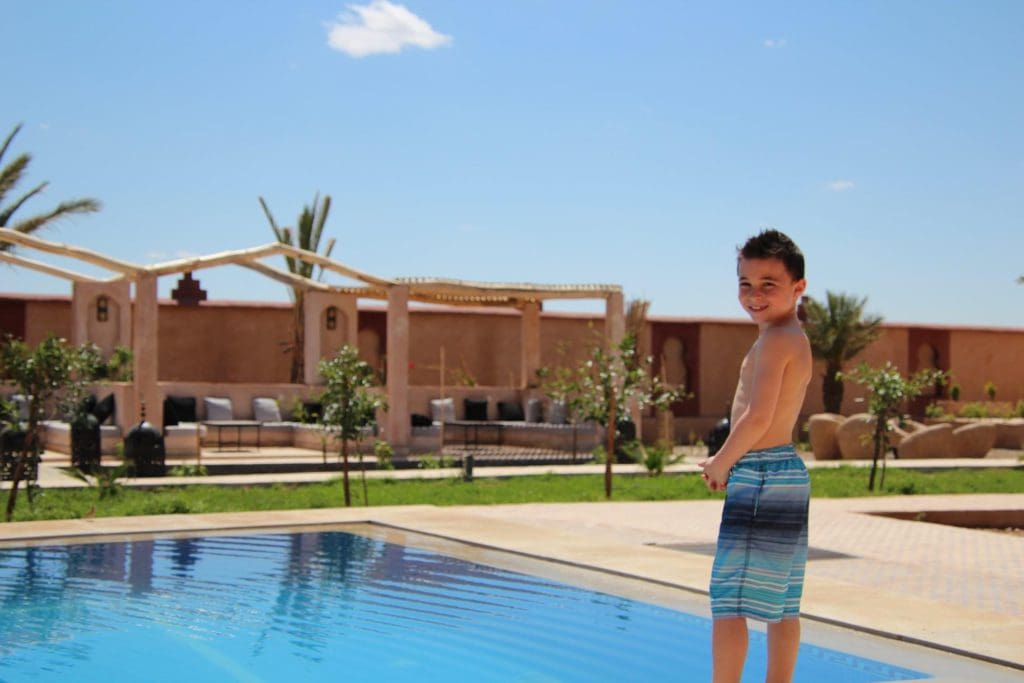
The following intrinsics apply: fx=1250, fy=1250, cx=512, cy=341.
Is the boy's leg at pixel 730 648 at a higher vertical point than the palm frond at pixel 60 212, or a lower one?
lower

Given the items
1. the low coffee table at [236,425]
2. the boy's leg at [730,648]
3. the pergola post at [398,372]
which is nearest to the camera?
the boy's leg at [730,648]

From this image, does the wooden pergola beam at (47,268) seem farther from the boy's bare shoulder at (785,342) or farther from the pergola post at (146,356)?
the boy's bare shoulder at (785,342)

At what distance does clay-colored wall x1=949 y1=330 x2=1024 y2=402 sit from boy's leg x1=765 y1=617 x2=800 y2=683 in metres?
28.6

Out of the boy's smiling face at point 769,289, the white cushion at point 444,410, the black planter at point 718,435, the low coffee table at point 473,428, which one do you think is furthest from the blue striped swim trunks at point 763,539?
the white cushion at point 444,410

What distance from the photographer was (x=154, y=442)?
16.8 meters

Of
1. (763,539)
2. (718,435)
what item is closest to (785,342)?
(763,539)

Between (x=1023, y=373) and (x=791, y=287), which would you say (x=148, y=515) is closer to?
(x=791, y=287)

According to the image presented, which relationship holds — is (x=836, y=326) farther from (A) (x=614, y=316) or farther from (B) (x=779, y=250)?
(B) (x=779, y=250)

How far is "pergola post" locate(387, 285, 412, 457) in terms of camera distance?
20969 mm

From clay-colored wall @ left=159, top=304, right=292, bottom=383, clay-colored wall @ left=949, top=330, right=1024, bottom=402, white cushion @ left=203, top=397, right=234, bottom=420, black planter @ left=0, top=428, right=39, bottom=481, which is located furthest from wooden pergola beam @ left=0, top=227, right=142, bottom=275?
clay-colored wall @ left=949, top=330, right=1024, bottom=402

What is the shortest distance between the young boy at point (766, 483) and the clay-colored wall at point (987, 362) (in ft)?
93.9

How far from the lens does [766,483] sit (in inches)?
167

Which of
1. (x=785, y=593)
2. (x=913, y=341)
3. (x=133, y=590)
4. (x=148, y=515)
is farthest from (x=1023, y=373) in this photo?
(x=785, y=593)

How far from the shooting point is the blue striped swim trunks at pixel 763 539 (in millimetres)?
4164
